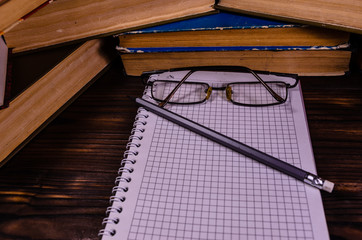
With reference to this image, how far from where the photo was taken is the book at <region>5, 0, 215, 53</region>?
75 cm

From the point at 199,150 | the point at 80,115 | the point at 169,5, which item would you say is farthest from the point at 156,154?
the point at 169,5

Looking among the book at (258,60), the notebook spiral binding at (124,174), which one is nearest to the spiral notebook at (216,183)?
A: the notebook spiral binding at (124,174)

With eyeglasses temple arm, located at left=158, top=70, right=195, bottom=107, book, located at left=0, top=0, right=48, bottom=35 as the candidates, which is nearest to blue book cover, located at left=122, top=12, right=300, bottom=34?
eyeglasses temple arm, located at left=158, top=70, right=195, bottom=107

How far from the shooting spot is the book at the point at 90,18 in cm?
75

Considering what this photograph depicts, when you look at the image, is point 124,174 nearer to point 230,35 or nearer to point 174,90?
point 174,90

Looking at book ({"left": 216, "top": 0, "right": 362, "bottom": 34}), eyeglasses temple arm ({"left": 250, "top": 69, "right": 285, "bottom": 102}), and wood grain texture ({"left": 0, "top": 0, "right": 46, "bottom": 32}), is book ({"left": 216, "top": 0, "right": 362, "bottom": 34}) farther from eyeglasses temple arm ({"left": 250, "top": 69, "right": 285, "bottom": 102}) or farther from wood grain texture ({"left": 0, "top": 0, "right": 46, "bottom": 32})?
wood grain texture ({"left": 0, "top": 0, "right": 46, "bottom": 32})

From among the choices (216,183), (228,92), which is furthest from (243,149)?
(228,92)

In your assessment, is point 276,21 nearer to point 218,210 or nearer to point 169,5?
point 169,5

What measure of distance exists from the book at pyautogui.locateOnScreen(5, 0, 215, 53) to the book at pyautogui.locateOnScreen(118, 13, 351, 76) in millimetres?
24

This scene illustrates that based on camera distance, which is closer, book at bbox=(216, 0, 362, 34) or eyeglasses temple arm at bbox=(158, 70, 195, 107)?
book at bbox=(216, 0, 362, 34)

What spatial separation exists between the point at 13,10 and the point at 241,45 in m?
0.50

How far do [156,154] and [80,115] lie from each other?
0.87ft

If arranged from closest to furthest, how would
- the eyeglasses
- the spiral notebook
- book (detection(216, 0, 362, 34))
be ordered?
1. the spiral notebook
2. book (detection(216, 0, 362, 34))
3. the eyeglasses

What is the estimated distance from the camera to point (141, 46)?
2.67 feet
